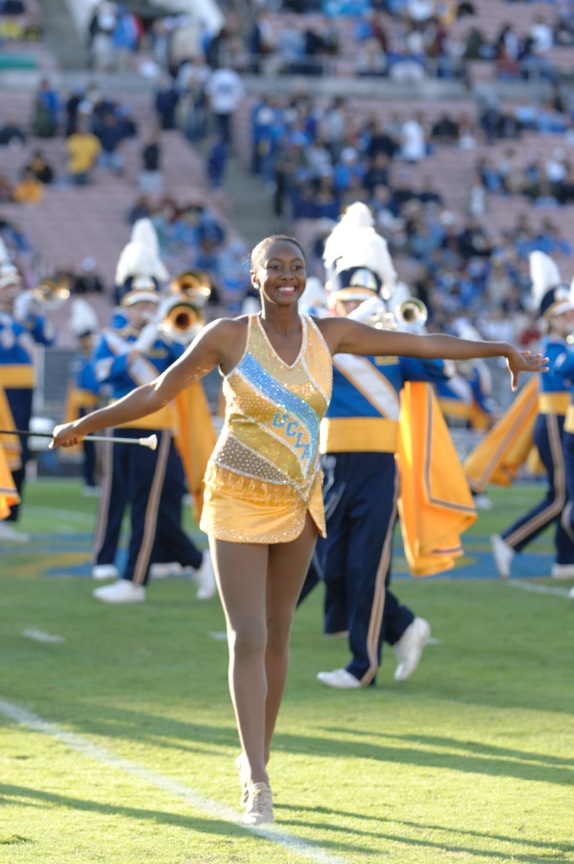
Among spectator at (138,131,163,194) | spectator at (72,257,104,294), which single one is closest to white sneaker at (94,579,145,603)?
spectator at (72,257,104,294)

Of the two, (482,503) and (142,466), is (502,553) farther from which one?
→ (482,503)

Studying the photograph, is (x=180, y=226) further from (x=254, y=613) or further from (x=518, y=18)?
(x=254, y=613)

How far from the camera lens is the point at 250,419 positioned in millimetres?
5266

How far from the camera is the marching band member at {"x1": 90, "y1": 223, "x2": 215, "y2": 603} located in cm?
1018

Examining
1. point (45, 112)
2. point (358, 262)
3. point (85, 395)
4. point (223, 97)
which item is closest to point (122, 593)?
point (358, 262)

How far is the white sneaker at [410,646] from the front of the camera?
7766 millimetres

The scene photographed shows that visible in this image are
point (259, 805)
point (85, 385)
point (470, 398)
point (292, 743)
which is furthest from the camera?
point (470, 398)

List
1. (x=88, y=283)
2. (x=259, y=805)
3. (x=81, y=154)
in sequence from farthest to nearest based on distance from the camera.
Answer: (x=81, y=154), (x=88, y=283), (x=259, y=805)

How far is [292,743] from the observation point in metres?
6.45

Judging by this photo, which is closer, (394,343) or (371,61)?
(394,343)

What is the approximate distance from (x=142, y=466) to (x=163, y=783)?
179 inches

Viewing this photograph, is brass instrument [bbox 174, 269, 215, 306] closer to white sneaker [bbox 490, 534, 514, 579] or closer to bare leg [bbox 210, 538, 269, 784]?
white sneaker [bbox 490, 534, 514, 579]

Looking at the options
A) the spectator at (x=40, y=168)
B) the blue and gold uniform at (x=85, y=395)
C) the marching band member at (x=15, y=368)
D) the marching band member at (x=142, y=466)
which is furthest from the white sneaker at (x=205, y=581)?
the spectator at (x=40, y=168)

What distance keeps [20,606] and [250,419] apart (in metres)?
5.11
